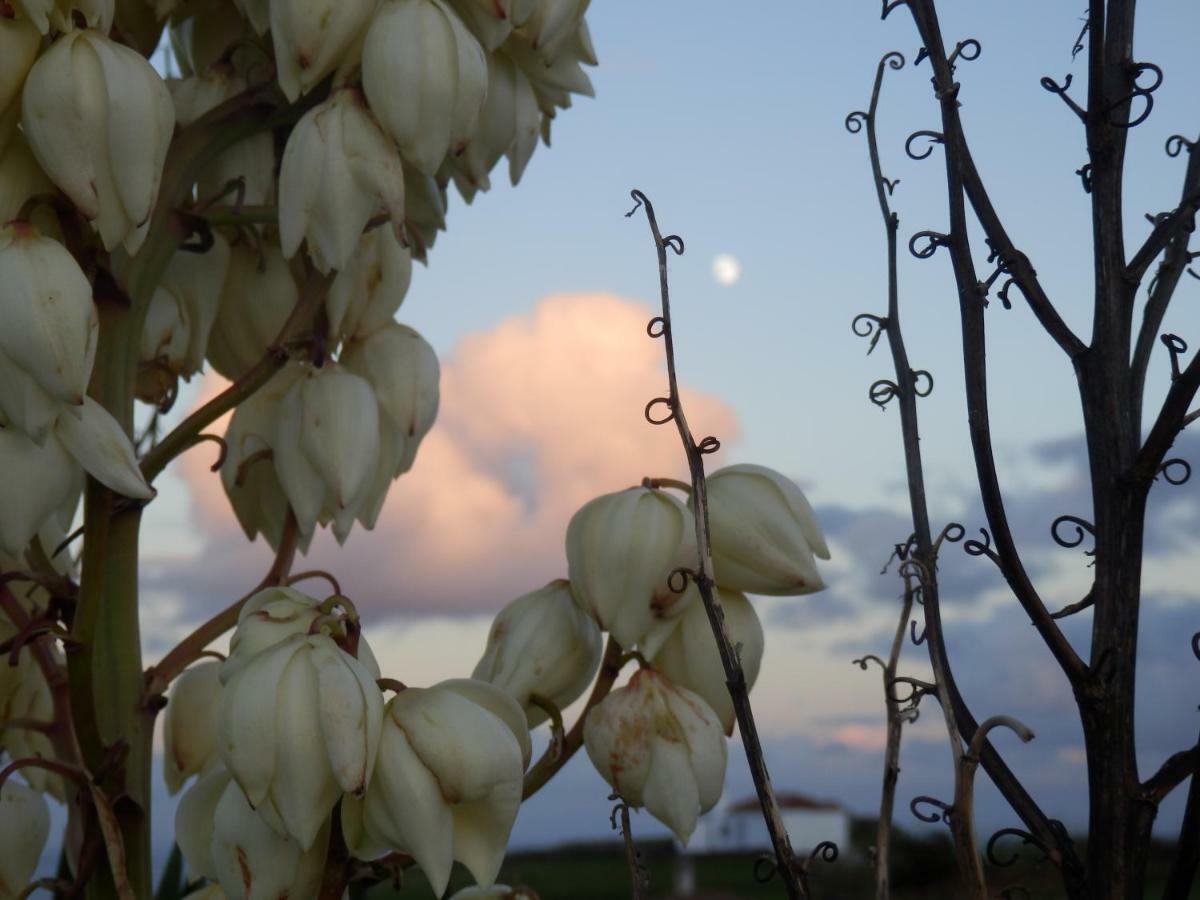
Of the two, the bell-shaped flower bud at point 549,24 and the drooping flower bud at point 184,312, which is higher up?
the bell-shaped flower bud at point 549,24

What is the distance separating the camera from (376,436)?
663mm

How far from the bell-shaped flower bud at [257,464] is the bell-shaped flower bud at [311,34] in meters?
0.16

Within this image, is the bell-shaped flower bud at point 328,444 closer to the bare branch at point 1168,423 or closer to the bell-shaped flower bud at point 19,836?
the bell-shaped flower bud at point 19,836

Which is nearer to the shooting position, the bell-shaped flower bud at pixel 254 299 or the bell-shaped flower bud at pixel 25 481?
the bell-shaped flower bud at pixel 25 481

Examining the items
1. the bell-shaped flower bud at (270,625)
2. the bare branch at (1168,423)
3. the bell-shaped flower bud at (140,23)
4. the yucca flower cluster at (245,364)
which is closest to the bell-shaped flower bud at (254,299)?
the yucca flower cluster at (245,364)

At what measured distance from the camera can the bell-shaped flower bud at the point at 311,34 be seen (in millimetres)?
588

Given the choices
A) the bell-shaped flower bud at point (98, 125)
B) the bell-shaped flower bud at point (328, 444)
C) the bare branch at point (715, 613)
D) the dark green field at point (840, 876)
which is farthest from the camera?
the dark green field at point (840, 876)

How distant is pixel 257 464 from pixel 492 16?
0.25 meters

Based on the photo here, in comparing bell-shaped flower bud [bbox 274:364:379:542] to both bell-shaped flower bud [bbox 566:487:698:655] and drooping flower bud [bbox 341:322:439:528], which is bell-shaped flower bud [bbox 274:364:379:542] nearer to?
drooping flower bud [bbox 341:322:439:528]

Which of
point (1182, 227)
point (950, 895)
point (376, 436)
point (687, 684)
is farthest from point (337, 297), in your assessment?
point (950, 895)

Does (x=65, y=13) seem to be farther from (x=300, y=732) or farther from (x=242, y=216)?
(x=300, y=732)

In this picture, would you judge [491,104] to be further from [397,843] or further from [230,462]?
[397,843]

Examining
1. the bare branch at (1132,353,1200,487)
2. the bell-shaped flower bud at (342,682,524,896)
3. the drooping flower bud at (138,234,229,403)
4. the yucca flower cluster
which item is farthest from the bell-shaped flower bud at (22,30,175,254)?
the bare branch at (1132,353,1200,487)

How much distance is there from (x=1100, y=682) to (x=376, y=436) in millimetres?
335
